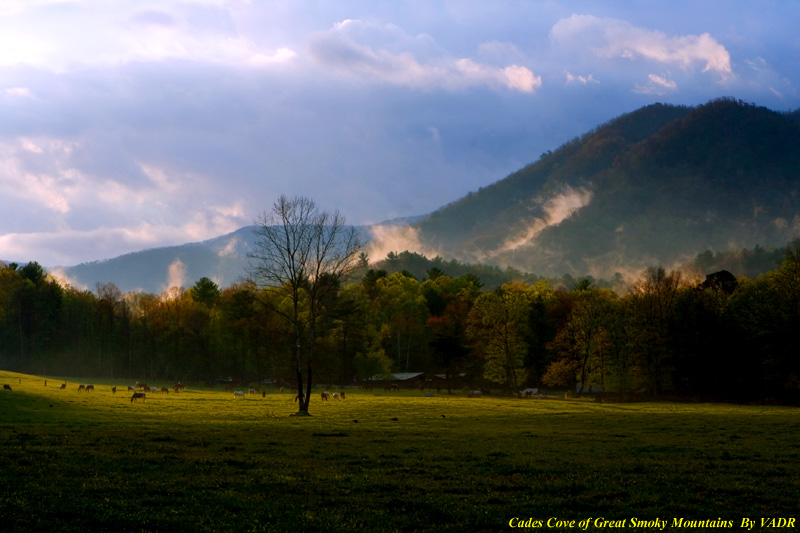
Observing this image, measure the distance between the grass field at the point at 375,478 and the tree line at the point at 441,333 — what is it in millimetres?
20526

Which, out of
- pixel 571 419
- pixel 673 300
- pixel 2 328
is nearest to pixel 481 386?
pixel 673 300

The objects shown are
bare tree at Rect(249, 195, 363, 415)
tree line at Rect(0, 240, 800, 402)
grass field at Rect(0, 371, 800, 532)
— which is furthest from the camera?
tree line at Rect(0, 240, 800, 402)

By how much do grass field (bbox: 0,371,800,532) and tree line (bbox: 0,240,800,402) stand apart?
808 inches

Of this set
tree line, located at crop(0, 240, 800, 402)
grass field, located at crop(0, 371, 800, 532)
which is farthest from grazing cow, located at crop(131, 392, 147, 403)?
grass field, located at crop(0, 371, 800, 532)

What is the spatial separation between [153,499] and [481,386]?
87676mm

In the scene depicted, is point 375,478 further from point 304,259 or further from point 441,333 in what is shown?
point 441,333

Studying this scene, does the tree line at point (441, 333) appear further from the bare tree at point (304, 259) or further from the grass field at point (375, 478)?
the grass field at point (375, 478)

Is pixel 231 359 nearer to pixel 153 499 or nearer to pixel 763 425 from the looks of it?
pixel 763 425

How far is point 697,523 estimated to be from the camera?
12.7m

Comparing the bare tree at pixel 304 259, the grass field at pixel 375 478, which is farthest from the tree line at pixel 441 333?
the grass field at pixel 375 478

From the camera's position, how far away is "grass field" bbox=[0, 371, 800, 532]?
41.0ft

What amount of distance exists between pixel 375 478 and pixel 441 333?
300 ft

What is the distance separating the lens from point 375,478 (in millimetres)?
16984

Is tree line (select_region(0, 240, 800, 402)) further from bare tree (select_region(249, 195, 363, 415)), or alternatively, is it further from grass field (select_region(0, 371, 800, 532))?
grass field (select_region(0, 371, 800, 532))
